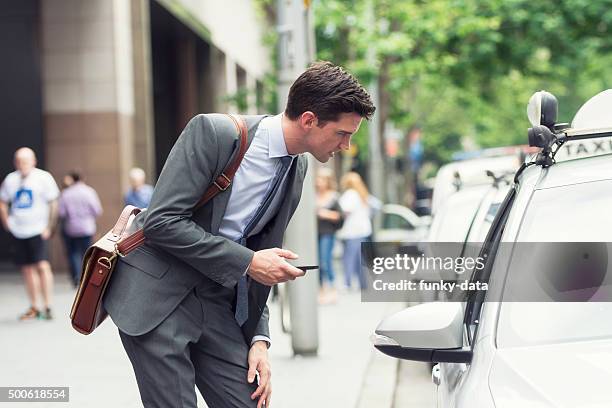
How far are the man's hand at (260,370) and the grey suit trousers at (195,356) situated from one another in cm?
2

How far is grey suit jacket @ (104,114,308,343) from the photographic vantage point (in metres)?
3.32

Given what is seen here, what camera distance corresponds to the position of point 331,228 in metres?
16.0

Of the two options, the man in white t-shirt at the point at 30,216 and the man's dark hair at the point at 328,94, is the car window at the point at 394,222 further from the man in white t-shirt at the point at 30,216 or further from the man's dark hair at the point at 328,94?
A: the man's dark hair at the point at 328,94

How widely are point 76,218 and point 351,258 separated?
4163mm

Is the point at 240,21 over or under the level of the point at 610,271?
over

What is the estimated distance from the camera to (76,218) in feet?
53.1

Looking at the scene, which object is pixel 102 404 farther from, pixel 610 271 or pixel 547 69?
pixel 547 69

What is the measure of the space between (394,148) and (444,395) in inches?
1286

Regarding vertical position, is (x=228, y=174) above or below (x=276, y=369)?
above

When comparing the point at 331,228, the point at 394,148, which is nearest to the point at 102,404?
the point at 331,228

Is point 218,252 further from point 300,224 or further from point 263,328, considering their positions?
point 300,224

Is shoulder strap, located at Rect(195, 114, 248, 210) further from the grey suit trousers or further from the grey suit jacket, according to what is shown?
the grey suit trousers

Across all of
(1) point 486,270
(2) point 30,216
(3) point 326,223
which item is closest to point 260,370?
(1) point 486,270

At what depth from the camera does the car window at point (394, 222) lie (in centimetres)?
2449
